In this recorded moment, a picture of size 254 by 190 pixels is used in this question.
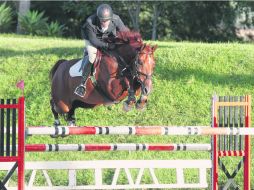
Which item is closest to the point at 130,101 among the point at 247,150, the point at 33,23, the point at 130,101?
the point at 130,101

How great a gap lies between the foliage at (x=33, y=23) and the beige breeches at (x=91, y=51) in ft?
43.0

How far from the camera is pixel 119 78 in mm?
9180

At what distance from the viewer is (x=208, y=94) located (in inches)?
607

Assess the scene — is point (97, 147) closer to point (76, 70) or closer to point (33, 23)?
point (76, 70)

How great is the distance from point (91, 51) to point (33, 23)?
44.0 feet

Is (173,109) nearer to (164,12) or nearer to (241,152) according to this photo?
(241,152)

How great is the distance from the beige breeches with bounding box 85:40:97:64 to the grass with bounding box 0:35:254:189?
3.92 metres

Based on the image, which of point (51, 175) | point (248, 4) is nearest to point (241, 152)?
point (51, 175)

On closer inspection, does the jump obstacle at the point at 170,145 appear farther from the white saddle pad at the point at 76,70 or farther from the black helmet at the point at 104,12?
the black helmet at the point at 104,12

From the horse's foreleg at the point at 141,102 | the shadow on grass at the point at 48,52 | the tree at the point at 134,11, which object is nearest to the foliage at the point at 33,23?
the tree at the point at 134,11

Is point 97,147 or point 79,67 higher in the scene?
point 79,67

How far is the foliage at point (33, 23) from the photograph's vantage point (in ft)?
73.2

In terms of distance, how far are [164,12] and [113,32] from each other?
1606cm

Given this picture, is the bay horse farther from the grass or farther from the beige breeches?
the grass
